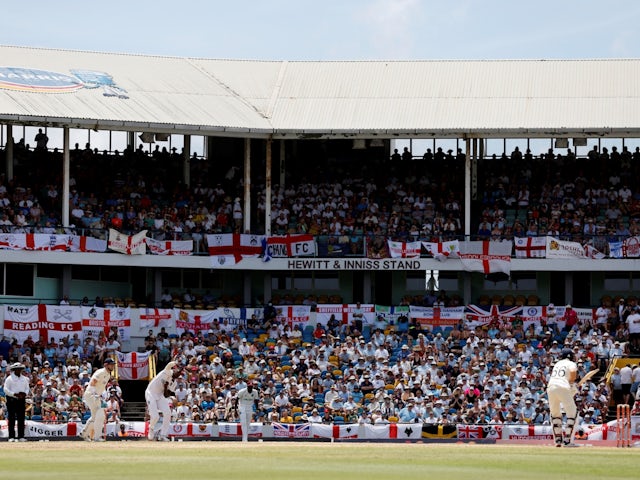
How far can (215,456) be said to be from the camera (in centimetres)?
2233

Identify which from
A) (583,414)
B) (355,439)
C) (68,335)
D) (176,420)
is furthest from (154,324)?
(583,414)

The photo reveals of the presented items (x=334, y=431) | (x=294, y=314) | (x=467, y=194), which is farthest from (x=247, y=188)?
(x=334, y=431)

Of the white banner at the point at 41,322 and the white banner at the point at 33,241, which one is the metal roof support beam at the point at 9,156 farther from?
the white banner at the point at 41,322

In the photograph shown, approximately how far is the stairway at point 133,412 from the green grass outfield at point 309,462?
1393 centimetres

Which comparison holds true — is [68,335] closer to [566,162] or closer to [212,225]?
[212,225]

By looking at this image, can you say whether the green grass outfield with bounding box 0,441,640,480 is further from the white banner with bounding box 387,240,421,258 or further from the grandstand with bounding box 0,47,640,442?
the white banner with bounding box 387,240,421,258

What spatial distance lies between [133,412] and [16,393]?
12.6 m

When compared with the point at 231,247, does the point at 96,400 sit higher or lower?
lower

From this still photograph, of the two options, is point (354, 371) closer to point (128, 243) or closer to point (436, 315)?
point (436, 315)

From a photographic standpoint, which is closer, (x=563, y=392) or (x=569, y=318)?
(x=563, y=392)

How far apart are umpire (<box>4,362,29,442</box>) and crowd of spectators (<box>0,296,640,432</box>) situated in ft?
25.3

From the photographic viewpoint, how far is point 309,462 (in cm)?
2095

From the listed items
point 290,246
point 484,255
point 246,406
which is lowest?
point 246,406

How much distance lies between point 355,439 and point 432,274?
581 inches
